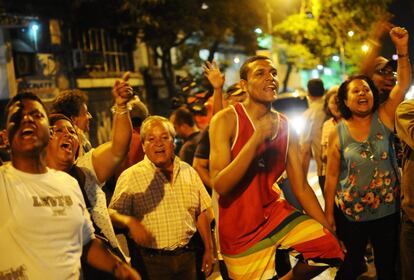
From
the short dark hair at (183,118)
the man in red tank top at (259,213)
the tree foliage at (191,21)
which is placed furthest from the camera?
Result: the tree foliage at (191,21)

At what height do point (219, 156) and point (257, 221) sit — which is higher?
point (219, 156)

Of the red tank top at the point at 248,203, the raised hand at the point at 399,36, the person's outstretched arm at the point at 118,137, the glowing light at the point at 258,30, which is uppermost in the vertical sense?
the glowing light at the point at 258,30

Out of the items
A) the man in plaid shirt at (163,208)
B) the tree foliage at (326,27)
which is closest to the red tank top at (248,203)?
the man in plaid shirt at (163,208)

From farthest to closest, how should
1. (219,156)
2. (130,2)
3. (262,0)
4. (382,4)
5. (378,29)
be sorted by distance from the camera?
(382,4) < (262,0) < (130,2) < (378,29) < (219,156)

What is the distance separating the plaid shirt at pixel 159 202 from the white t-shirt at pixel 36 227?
1.37 metres

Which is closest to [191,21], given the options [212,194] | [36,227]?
[212,194]

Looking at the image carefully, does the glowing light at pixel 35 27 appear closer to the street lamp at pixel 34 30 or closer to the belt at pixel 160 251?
the street lamp at pixel 34 30

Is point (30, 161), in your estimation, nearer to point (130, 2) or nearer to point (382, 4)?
point (130, 2)

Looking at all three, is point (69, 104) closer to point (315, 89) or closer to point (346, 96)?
point (346, 96)

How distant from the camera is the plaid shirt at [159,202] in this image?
173 inches

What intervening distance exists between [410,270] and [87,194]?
2.59 m

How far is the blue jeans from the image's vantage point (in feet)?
15.1

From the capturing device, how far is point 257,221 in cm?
443

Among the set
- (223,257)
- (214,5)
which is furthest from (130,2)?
(223,257)
